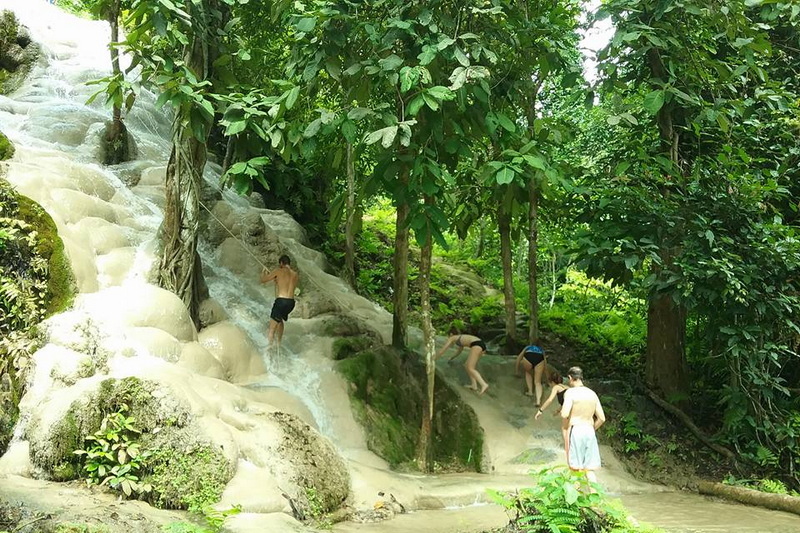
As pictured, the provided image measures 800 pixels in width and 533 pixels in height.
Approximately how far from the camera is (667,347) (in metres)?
11.8

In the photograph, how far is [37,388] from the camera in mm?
6867

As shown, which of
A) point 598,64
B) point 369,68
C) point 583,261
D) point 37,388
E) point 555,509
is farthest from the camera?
point 583,261

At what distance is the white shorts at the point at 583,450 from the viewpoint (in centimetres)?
730

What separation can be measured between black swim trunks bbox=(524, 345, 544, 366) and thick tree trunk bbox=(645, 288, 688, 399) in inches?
84.0

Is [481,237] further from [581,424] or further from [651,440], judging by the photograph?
[581,424]

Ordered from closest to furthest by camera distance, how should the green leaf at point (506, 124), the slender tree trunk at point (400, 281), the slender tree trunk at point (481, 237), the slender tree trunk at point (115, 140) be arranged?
the green leaf at point (506, 124) → the slender tree trunk at point (400, 281) → the slender tree trunk at point (115, 140) → the slender tree trunk at point (481, 237)

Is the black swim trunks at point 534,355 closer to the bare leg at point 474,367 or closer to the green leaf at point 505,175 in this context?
the bare leg at point 474,367

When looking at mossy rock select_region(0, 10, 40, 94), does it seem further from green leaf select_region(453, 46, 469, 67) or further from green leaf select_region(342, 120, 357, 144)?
green leaf select_region(453, 46, 469, 67)

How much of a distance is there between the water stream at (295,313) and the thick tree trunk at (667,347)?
1.96m

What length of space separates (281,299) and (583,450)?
4.72m

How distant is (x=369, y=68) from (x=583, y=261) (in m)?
4.28

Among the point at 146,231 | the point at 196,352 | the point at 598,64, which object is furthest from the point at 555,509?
the point at 146,231

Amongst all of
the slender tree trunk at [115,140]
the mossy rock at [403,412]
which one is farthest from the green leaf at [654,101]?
the slender tree trunk at [115,140]

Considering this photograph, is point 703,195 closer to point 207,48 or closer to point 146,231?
point 207,48
